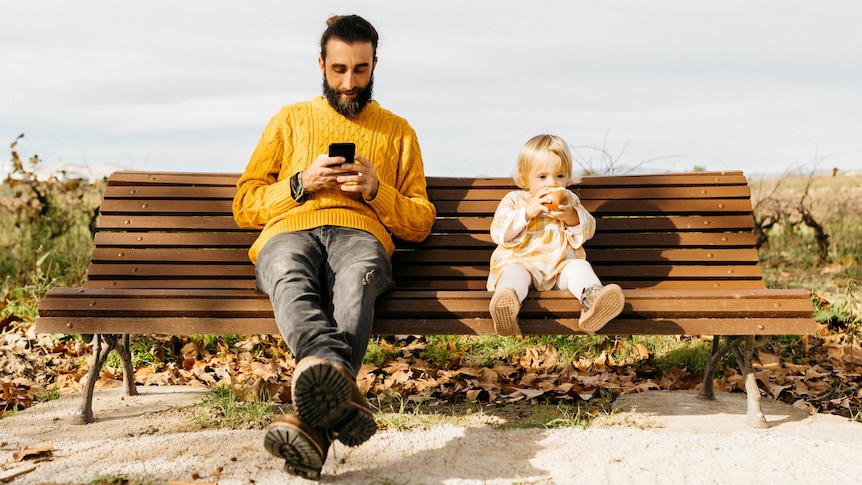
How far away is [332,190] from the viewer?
4008 millimetres

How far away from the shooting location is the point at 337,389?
2803 millimetres

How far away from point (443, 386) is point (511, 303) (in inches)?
54.2

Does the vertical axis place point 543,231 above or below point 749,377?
above

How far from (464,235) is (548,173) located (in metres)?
0.77

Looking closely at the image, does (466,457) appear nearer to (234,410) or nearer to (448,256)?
(234,410)

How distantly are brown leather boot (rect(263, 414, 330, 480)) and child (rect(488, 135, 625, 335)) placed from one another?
4.00 feet

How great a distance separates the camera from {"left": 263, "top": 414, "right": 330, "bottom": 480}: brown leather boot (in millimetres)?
2787

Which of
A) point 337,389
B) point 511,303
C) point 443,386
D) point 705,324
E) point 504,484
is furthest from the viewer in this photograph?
point 443,386

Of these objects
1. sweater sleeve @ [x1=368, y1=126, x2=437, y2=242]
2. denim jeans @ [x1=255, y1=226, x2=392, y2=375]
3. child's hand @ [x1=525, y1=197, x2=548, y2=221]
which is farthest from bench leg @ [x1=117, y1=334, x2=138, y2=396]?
child's hand @ [x1=525, y1=197, x2=548, y2=221]

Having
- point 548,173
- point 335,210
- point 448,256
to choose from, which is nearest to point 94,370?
point 335,210

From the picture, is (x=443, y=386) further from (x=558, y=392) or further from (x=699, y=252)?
(x=699, y=252)

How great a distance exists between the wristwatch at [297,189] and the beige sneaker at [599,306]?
55.4 inches

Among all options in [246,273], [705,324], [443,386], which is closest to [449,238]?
[443,386]

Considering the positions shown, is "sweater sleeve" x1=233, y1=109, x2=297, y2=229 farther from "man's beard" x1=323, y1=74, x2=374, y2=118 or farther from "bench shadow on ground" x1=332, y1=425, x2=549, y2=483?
"bench shadow on ground" x1=332, y1=425, x2=549, y2=483
